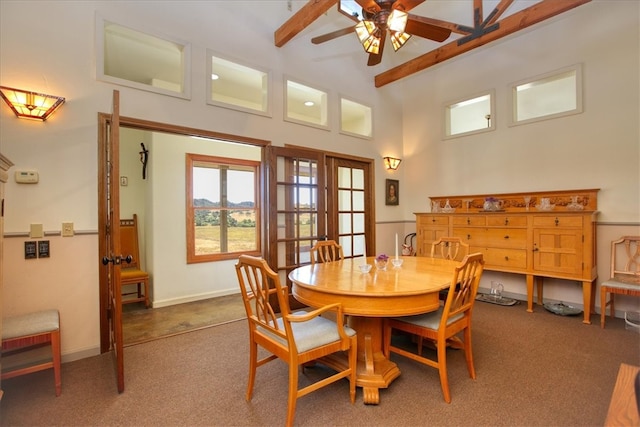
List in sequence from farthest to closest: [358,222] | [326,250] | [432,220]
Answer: [358,222] < [432,220] < [326,250]

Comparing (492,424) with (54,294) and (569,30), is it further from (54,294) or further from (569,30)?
(569,30)

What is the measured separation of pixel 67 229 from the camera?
2.54 metres

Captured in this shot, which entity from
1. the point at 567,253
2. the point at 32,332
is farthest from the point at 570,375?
the point at 32,332

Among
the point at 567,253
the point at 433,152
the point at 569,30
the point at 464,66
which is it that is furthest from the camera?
the point at 433,152

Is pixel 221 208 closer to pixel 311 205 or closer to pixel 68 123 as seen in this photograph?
pixel 311 205

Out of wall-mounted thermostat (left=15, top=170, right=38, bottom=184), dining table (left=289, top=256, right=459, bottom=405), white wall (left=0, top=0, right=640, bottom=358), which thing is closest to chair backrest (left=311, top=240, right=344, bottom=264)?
dining table (left=289, top=256, right=459, bottom=405)

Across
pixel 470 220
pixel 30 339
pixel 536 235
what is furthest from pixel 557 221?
pixel 30 339

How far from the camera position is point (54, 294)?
2492mm

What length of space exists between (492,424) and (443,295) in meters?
1.16

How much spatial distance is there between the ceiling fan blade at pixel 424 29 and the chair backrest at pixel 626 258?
116 inches

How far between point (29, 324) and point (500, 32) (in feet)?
17.3

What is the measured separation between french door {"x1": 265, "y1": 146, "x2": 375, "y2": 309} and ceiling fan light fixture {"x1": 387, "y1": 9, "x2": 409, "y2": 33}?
6.06 ft

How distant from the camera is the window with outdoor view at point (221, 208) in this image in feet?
14.9

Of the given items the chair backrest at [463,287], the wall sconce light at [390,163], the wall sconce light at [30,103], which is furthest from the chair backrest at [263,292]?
the wall sconce light at [390,163]
